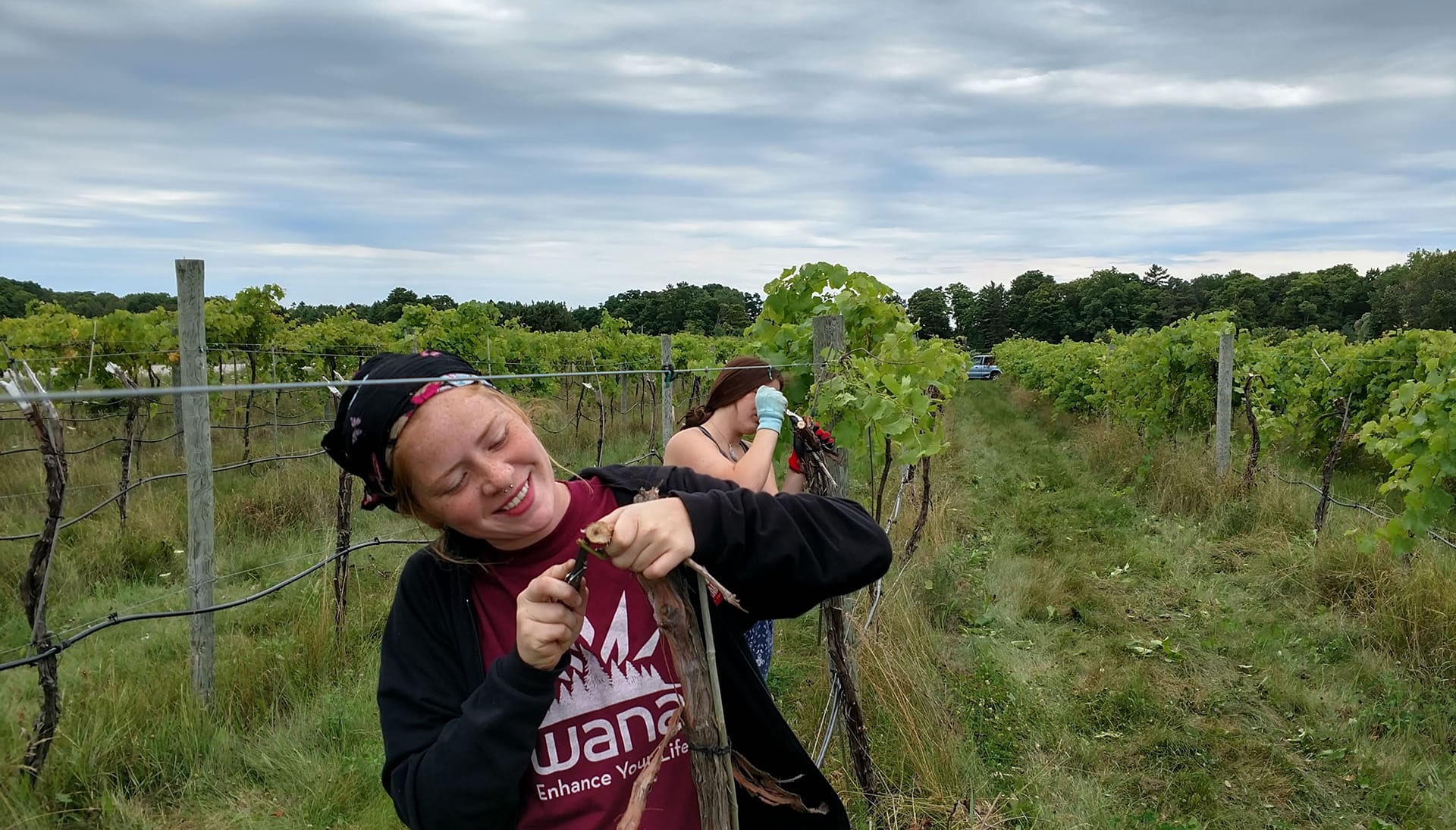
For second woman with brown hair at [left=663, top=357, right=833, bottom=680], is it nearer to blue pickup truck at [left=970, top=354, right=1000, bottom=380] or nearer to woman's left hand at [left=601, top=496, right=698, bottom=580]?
woman's left hand at [left=601, top=496, right=698, bottom=580]

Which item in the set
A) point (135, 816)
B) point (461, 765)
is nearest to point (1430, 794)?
point (461, 765)

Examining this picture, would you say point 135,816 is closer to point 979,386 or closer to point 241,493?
point 241,493

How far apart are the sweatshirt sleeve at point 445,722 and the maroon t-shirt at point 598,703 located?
56mm

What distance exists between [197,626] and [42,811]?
83cm

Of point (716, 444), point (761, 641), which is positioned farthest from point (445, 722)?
point (716, 444)

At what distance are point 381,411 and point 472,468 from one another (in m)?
0.14

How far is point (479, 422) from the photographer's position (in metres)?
1.15

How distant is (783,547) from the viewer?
1190 millimetres

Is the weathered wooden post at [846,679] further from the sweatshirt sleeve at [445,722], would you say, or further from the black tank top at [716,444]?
the sweatshirt sleeve at [445,722]

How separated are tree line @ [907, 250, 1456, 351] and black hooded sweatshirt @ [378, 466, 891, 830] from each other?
40363mm

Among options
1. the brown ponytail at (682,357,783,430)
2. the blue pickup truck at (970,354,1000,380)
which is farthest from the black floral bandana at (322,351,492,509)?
the blue pickup truck at (970,354,1000,380)

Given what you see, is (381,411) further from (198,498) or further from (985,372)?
(985,372)

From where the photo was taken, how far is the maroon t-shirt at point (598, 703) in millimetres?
1188

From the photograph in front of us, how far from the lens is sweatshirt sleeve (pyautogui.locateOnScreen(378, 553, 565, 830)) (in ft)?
3.46
